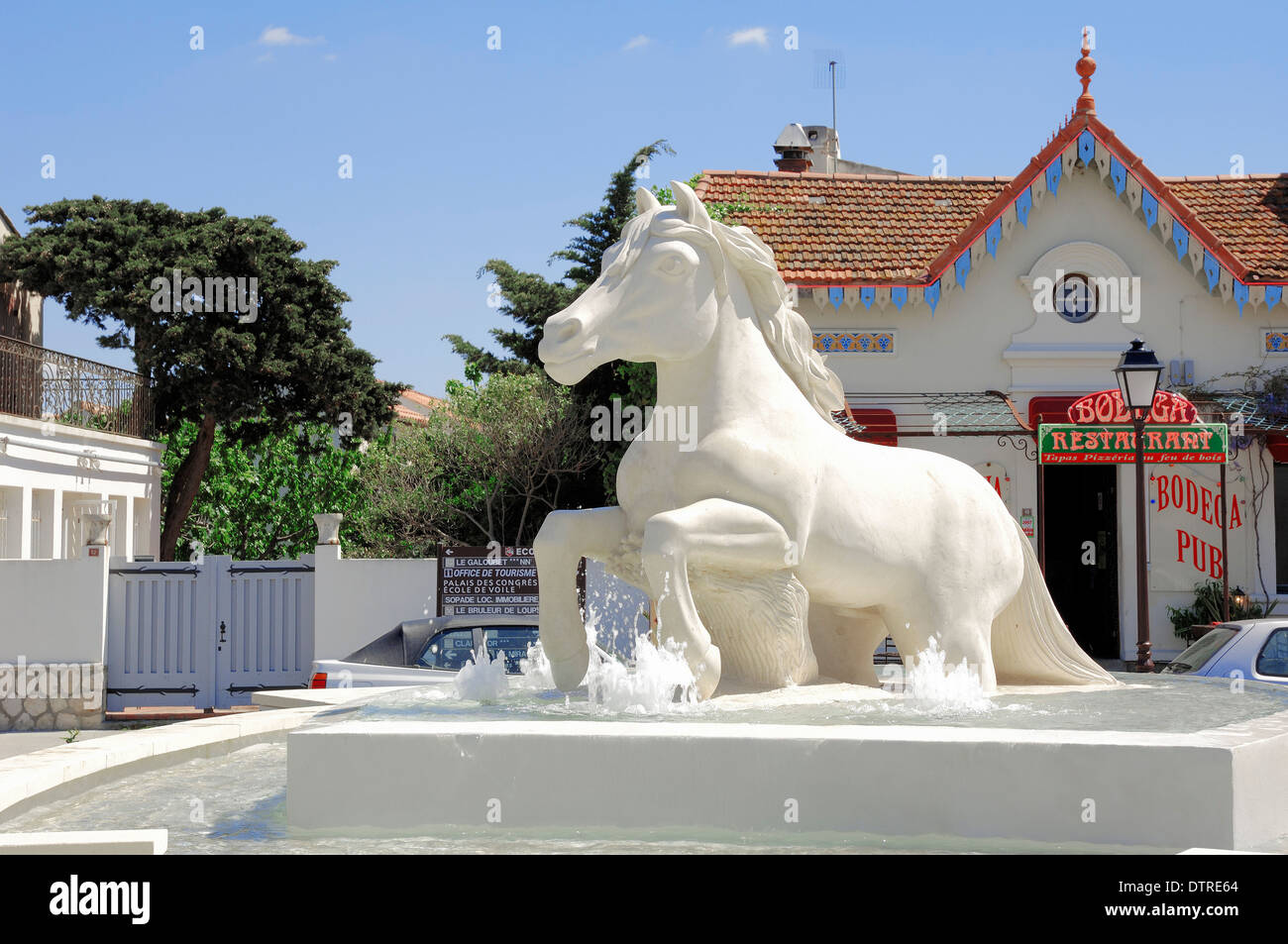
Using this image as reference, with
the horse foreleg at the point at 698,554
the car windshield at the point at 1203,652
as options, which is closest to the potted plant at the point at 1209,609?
the car windshield at the point at 1203,652

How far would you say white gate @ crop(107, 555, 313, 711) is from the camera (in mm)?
16828

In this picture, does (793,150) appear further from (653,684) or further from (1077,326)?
(653,684)

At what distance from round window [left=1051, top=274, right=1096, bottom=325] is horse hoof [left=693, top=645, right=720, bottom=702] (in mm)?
14409

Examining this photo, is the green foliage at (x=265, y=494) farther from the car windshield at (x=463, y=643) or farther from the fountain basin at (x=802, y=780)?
the fountain basin at (x=802, y=780)

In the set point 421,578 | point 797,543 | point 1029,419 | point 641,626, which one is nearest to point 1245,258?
point 1029,419

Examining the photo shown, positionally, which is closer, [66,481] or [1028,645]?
[1028,645]

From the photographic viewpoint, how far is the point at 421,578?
16969 millimetres

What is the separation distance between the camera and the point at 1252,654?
9.66m

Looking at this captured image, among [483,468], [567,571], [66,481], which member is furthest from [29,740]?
[567,571]

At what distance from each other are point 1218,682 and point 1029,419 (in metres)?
11.0

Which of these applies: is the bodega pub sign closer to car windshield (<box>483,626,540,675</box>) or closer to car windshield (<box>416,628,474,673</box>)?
car windshield (<box>483,626,540,675</box>)

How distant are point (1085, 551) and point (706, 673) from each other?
49.6 ft

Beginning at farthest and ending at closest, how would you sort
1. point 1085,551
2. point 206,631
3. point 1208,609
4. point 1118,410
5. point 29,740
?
point 1085,551, point 1208,609, point 206,631, point 1118,410, point 29,740
